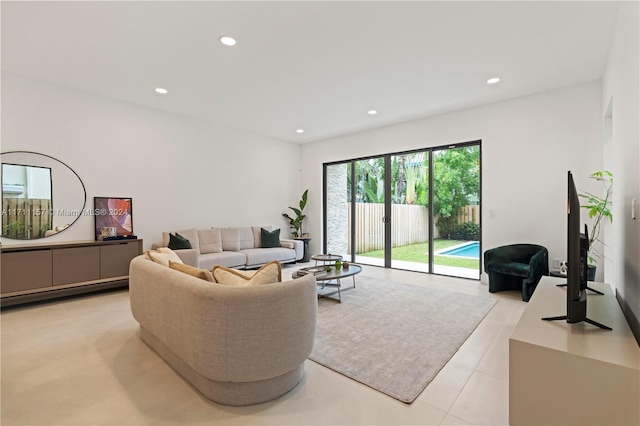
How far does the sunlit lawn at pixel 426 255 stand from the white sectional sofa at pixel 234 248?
2.08 m

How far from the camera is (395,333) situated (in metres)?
2.89

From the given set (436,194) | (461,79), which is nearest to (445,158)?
(436,194)

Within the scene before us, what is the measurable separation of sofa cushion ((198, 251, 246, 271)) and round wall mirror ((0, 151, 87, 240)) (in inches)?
73.9

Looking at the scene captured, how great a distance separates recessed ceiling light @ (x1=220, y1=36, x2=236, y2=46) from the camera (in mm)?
3012

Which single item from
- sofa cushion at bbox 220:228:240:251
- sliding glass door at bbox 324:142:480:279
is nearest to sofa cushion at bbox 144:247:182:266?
sofa cushion at bbox 220:228:240:251

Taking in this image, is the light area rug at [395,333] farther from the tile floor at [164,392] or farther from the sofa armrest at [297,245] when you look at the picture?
the sofa armrest at [297,245]

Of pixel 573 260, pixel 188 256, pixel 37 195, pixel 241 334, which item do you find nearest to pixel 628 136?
pixel 573 260

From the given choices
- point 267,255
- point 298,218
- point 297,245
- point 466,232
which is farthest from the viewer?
point 298,218

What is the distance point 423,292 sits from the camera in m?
4.30

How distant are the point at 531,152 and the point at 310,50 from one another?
12.0 feet

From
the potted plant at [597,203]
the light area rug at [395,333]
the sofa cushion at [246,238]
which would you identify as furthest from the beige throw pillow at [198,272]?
the potted plant at [597,203]

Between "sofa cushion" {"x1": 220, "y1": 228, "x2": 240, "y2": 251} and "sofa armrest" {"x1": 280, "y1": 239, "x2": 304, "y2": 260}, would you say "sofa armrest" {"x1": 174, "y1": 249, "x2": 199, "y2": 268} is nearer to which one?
"sofa cushion" {"x1": 220, "y1": 228, "x2": 240, "y2": 251}

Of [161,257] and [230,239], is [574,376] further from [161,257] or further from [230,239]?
[230,239]

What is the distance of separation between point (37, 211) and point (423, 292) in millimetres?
5491
